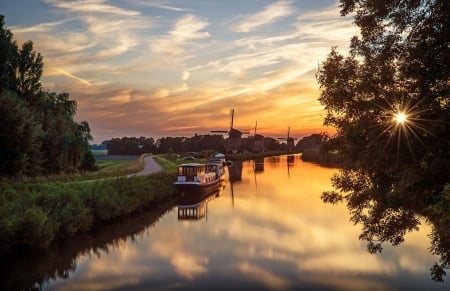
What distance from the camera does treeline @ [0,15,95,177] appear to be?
3388 centimetres

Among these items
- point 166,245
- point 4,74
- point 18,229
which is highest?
point 4,74

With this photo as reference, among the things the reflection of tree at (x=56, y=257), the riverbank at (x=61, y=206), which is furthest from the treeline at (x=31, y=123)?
the reflection of tree at (x=56, y=257)

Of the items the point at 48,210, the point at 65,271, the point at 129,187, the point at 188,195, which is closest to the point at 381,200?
the point at 65,271

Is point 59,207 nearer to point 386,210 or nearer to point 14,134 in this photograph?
point 14,134

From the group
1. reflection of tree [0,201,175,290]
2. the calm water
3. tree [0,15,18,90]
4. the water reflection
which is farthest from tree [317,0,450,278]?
tree [0,15,18,90]

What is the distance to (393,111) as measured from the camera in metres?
11.4

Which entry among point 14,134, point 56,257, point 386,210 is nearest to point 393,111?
point 386,210

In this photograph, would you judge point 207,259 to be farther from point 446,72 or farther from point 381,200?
point 446,72

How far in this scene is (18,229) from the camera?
2125 cm

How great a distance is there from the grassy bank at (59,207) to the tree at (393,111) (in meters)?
15.2

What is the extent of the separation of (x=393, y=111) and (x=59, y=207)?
20770 mm

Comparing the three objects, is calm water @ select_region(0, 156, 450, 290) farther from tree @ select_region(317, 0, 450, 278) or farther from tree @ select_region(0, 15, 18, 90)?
tree @ select_region(0, 15, 18, 90)

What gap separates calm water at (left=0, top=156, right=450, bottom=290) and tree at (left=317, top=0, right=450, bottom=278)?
257 inches

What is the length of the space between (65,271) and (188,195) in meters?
27.8
